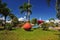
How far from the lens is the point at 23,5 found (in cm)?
6712

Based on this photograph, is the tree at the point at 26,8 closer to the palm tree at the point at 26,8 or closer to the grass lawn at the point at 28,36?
the palm tree at the point at 26,8

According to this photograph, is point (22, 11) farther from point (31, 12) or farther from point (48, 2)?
point (48, 2)

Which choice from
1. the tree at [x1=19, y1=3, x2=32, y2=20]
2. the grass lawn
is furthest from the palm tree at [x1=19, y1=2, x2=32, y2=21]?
the grass lawn

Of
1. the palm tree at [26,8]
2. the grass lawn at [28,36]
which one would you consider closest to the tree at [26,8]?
the palm tree at [26,8]

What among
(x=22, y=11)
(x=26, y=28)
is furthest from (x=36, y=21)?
(x=26, y=28)

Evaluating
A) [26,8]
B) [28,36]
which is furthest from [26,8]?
[28,36]

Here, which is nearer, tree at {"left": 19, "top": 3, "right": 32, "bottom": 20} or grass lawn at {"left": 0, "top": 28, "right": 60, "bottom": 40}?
grass lawn at {"left": 0, "top": 28, "right": 60, "bottom": 40}

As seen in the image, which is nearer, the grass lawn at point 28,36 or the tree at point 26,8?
the grass lawn at point 28,36

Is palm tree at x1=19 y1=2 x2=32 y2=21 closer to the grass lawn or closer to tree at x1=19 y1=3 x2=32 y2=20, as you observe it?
tree at x1=19 y1=3 x2=32 y2=20

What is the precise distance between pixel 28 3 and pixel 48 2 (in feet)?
115

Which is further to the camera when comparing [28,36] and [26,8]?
[26,8]

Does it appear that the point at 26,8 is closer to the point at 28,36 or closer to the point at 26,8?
the point at 26,8

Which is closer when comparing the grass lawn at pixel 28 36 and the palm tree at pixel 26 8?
the grass lawn at pixel 28 36

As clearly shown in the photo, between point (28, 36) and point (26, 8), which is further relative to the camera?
point (26, 8)
